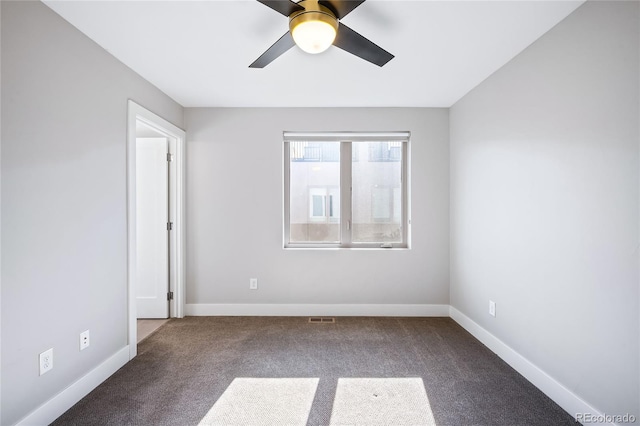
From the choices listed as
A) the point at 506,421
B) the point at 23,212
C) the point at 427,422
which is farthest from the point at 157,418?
the point at 506,421

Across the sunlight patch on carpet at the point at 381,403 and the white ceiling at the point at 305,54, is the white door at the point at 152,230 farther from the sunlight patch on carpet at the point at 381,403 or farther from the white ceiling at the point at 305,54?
the sunlight patch on carpet at the point at 381,403

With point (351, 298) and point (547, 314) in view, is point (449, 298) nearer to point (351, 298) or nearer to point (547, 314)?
point (351, 298)

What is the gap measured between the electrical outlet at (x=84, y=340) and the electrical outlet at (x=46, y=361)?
215 millimetres

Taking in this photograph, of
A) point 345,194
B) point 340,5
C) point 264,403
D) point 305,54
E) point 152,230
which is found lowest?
point 264,403

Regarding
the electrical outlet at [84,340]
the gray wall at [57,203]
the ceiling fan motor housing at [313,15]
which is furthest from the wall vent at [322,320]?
the ceiling fan motor housing at [313,15]

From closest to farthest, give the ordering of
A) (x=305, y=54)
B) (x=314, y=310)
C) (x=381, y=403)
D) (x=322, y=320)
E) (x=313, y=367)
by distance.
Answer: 1. (x=381, y=403)
2. (x=305, y=54)
3. (x=313, y=367)
4. (x=322, y=320)
5. (x=314, y=310)

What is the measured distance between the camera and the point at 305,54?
2.21 meters

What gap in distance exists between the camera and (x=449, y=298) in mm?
3424

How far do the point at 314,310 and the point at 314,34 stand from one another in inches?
110

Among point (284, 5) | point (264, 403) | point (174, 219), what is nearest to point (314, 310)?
point (264, 403)

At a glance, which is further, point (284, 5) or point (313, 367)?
point (313, 367)

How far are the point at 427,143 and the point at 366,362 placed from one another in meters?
2.40

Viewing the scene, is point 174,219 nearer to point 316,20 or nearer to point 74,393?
point 74,393

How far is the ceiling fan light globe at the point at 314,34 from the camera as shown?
146 centimetres
